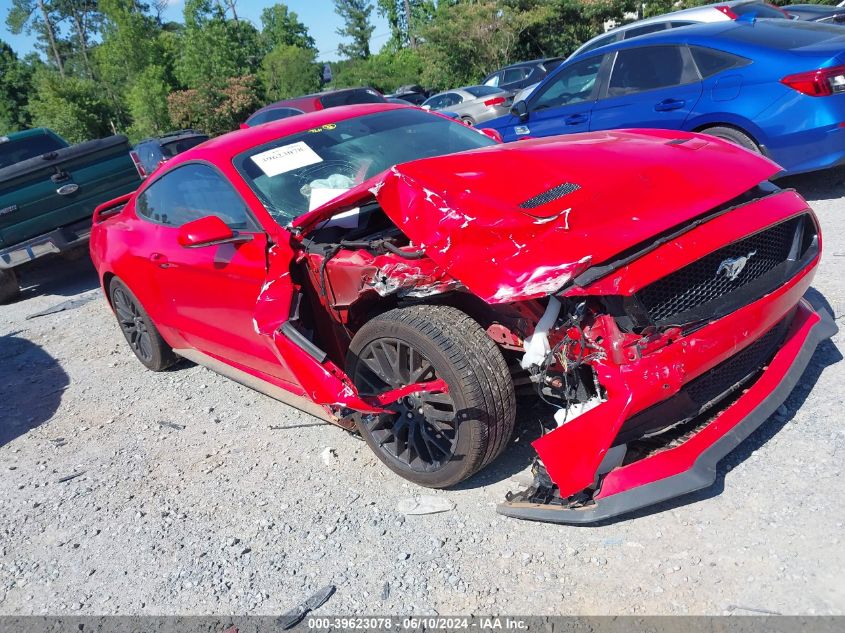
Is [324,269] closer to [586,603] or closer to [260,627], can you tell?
[260,627]

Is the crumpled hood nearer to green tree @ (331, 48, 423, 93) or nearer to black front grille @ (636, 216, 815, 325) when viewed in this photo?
black front grille @ (636, 216, 815, 325)

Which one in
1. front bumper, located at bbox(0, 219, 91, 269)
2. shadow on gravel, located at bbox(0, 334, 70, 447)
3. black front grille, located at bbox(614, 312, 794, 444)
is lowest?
shadow on gravel, located at bbox(0, 334, 70, 447)

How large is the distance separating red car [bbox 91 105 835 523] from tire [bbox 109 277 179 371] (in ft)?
4.33

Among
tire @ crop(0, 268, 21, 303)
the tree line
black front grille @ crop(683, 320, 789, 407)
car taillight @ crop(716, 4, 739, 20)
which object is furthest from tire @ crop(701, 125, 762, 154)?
the tree line

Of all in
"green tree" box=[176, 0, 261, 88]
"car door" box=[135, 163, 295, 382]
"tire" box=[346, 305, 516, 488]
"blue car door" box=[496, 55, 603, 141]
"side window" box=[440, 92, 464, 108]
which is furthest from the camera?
"green tree" box=[176, 0, 261, 88]

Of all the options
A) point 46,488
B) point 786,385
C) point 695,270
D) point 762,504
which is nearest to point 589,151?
point 695,270

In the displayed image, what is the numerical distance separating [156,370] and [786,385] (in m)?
4.40

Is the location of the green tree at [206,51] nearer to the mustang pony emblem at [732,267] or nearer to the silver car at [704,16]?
the silver car at [704,16]

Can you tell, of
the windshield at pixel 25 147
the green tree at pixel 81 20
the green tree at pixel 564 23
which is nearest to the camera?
the windshield at pixel 25 147

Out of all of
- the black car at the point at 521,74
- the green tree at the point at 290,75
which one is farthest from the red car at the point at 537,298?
the green tree at the point at 290,75

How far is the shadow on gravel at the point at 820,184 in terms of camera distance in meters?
6.14

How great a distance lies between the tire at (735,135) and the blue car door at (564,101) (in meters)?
1.40

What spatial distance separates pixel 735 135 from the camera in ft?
18.8

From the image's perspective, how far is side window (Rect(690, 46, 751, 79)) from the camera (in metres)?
5.73
